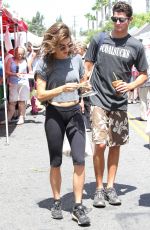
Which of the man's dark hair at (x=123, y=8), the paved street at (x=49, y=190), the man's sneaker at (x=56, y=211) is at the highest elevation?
the man's dark hair at (x=123, y=8)

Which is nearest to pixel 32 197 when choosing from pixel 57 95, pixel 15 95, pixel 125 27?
pixel 57 95

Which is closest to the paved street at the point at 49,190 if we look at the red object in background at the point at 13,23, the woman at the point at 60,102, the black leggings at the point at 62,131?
the woman at the point at 60,102

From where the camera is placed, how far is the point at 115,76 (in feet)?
16.0

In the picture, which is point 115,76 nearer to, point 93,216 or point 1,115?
point 93,216

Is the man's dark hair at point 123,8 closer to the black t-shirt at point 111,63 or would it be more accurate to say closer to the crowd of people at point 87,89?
the crowd of people at point 87,89

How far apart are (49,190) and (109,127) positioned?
1104 millimetres

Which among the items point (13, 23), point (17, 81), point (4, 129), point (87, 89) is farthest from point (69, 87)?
point (13, 23)

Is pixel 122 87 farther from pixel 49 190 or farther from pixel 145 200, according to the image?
pixel 49 190

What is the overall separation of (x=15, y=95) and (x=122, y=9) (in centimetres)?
641

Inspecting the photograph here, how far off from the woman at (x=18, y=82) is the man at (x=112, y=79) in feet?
18.9

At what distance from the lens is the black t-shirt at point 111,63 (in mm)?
4875

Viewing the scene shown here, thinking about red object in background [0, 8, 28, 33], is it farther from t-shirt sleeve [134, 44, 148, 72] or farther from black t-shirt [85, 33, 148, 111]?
t-shirt sleeve [134, 44, 148, 72]

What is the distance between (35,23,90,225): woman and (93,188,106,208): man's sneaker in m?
0.38

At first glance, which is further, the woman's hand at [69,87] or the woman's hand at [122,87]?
the woman's hand at [122,87]
